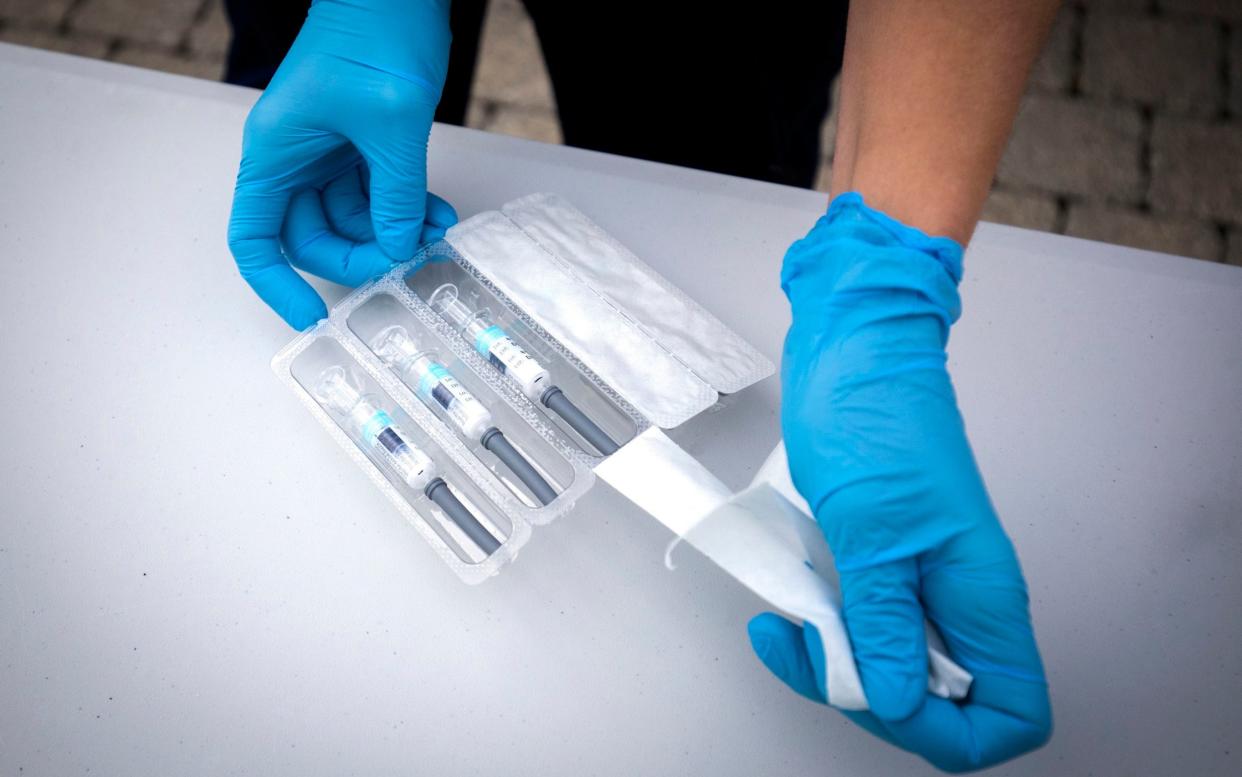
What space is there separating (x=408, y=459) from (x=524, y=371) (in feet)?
0.57

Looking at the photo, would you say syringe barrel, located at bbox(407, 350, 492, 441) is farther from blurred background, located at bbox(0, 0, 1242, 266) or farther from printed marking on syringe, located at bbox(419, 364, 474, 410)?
blurred background, located at bbox(0, 0, 1242, 266)

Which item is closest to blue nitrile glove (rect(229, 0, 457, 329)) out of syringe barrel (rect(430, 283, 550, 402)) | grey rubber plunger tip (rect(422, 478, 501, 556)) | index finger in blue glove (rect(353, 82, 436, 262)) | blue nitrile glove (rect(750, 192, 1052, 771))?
index finger in blue glove (rect(353, 82, 436, 262))

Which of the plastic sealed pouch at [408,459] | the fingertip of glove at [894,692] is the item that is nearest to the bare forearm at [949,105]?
the fingertip of glove at [894,692]

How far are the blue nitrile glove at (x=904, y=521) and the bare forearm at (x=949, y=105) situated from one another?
54 mm

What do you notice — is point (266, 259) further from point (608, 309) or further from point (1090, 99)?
point (1090, 99)

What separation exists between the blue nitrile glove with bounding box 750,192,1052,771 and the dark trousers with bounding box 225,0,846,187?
77 cm

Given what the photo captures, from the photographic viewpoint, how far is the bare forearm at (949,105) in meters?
0.97

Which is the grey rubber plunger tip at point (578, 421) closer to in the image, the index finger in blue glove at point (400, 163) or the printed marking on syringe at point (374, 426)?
the printed marking on syringe at point (374, 426)

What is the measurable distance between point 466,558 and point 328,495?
192mm

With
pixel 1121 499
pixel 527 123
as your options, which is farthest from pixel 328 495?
pixel 527 123

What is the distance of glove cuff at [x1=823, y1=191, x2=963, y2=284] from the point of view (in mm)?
938

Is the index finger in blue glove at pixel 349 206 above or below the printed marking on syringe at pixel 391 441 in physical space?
above

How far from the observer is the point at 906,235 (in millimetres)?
944

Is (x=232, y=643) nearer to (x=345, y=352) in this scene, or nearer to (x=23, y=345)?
(x=345, y=352)
